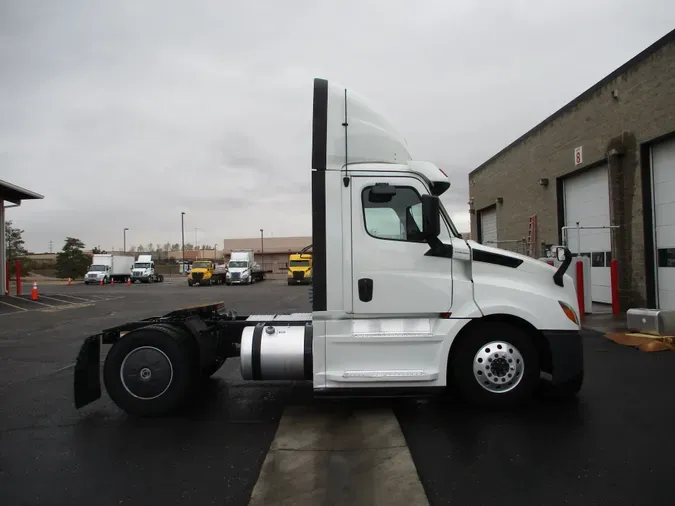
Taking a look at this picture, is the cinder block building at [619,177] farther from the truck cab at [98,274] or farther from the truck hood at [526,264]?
the truck cab at [98,274]

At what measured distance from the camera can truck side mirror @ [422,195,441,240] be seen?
4.58 meters

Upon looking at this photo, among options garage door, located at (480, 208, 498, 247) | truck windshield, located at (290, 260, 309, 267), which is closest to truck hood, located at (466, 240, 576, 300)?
garage door, located at (480, 208, 498, 247)

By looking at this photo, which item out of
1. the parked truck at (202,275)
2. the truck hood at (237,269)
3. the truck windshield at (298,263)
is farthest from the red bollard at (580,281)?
the parked truck at (202,275)

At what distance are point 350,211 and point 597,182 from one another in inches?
520

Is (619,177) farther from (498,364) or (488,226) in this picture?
(488,226)

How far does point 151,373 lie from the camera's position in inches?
201

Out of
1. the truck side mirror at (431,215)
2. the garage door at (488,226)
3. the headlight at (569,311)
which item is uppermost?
the garage door at (488,226)

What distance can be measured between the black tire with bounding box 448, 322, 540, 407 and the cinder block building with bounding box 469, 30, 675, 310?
779cm

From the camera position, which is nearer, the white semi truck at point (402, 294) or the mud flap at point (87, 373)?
the white semi truck at point (402, 294)

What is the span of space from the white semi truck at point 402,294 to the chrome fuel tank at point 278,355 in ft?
0.11

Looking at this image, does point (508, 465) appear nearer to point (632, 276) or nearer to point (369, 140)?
point (369, 140)

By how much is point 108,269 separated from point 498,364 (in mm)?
51775

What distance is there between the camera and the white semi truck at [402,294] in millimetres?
4789

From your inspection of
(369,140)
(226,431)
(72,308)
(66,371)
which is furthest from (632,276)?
(72,308)
